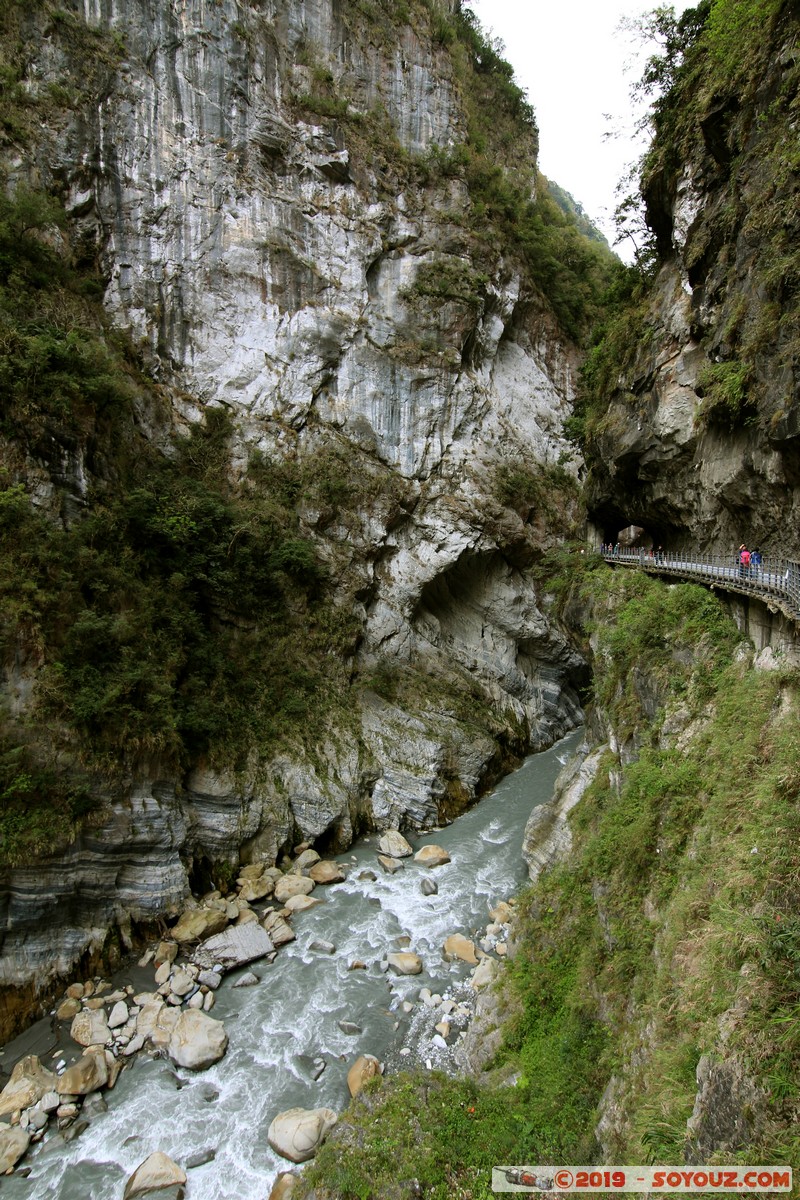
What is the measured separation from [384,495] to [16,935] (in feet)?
48.7

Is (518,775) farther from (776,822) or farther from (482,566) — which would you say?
(776,822)

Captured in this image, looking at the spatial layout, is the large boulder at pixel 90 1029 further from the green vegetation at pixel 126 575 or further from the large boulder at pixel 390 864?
the large boulder at pixel 390 864

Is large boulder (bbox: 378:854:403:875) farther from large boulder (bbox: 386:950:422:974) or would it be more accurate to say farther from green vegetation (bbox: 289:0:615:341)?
green vegetation (bbox: 289:0:615:341)

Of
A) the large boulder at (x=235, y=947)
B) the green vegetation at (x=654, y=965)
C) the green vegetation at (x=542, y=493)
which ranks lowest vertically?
the large boulder at (x=235, y=947)

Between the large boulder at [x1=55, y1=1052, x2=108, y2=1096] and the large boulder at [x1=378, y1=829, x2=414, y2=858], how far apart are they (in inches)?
271

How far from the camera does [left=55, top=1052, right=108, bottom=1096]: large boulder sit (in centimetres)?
725

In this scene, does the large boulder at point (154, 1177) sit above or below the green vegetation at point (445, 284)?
below

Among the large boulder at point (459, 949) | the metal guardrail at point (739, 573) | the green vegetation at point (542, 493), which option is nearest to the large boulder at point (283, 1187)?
the large boulder at point (459, 949)

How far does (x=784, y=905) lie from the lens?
371cm

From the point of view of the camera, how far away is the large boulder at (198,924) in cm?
1012

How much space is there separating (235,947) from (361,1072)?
139 inches

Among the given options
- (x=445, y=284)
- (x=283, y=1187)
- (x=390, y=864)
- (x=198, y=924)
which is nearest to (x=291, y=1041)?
(x=283, y=1187)

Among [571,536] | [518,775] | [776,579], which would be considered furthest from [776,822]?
[571,536]

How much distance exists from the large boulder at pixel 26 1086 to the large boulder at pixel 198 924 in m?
2.69
